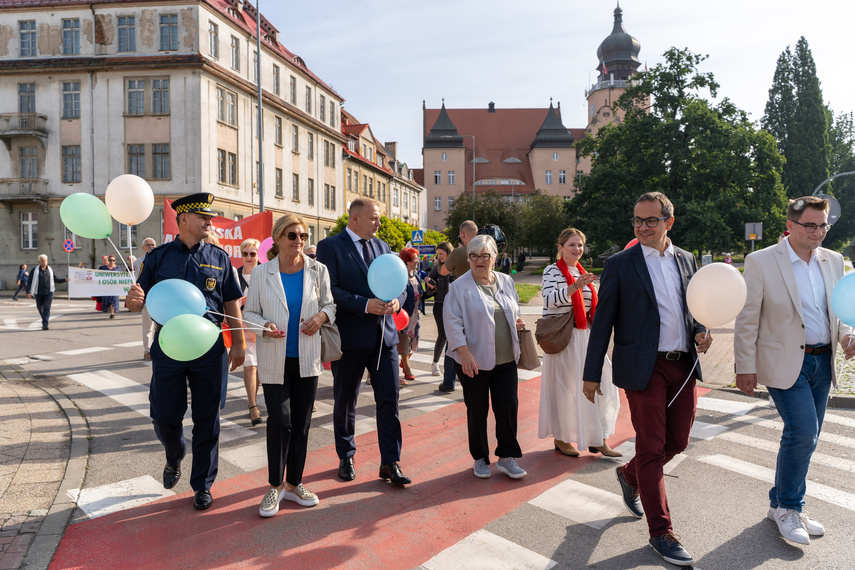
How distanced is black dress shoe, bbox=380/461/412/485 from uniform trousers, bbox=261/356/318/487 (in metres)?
0.69

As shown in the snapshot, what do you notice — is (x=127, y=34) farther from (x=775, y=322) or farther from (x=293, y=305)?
(x=775, y=322)

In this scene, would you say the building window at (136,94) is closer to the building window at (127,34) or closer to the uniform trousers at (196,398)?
the building window at (127,34)

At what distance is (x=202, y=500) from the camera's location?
420 centimetres

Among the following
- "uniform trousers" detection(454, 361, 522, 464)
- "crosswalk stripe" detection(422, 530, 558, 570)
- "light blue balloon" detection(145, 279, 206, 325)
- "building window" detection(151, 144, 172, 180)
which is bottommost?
"crosswalk stripe" detection(422, 530, 558, 570)

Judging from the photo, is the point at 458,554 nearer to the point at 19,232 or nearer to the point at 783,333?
the point at 783,333

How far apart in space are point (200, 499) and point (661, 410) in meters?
3.15

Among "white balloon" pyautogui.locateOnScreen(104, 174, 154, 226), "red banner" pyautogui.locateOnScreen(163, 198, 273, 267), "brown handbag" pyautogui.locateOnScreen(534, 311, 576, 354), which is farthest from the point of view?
"red banner" pyautogui.locateOnScreen(163, 198, 273, 267)

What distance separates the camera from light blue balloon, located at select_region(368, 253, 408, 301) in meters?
4.41

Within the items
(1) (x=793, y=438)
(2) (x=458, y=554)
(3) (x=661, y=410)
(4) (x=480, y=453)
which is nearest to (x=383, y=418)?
(4) (x=480, y=453)

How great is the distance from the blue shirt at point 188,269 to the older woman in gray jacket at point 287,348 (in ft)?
A: 1.33

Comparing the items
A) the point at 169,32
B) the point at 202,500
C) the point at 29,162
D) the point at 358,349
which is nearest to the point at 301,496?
the point at 202,500

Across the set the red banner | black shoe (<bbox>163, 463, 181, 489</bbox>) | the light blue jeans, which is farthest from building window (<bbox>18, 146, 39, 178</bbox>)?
the light blue jeans

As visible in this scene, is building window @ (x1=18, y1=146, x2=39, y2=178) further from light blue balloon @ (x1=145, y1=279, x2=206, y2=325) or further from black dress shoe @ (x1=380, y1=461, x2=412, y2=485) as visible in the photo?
black dress shoe @ (x1=380, y1=461, x2=412, y2=485)

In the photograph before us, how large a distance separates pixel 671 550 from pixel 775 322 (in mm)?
1581
